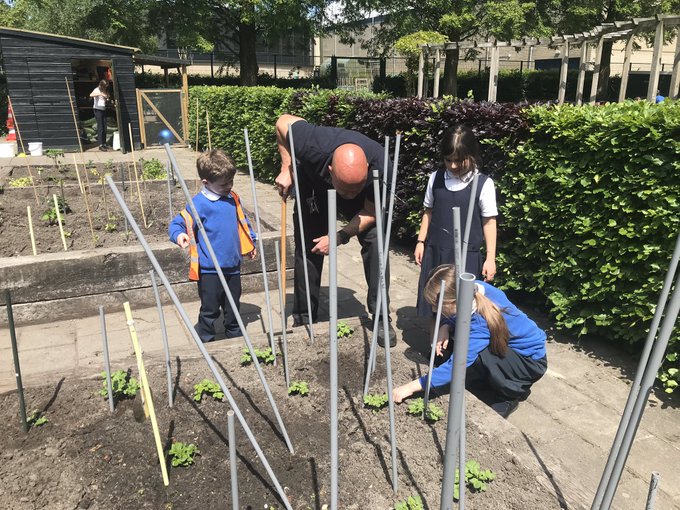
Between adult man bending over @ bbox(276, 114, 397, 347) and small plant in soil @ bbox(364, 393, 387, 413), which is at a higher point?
adult man bending over @ bbox(276, 114, 397, 347)

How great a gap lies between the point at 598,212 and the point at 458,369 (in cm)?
282

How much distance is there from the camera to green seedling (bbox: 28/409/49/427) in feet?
7.61

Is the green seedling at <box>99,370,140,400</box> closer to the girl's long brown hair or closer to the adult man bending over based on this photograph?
the adult man bending over

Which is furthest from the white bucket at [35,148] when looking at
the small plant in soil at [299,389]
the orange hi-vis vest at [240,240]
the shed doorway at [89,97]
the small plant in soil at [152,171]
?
the small plant in soil at [299,389]

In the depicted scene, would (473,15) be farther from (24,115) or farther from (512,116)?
(512,116)

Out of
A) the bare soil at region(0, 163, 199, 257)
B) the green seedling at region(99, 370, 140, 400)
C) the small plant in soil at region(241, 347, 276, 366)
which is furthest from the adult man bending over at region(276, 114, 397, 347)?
the bare soil at region(0, 163, 199, 257)

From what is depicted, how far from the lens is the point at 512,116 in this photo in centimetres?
408

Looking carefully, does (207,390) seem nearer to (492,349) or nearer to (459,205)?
(492,349)

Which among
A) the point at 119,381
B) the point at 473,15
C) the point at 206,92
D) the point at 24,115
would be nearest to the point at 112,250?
the point at 119,381

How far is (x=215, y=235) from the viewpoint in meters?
3.33

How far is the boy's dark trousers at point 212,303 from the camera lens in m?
3.32

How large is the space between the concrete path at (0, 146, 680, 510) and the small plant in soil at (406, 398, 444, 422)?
27 cm

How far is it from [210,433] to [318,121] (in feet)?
19.0

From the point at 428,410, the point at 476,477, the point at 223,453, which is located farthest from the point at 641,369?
the point at 223,453
